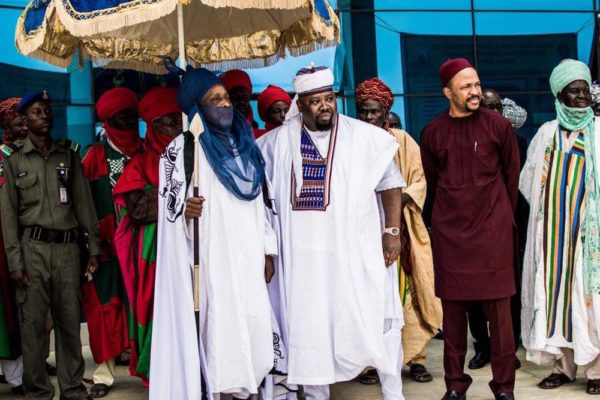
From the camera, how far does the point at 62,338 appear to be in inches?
260

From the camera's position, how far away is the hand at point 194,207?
577cm

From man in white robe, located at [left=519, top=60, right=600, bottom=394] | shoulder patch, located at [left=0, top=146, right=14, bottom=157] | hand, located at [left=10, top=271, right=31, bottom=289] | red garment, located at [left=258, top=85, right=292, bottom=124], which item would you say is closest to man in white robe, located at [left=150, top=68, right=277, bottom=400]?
hand, located at [left=10, top=271, right=31, bottom=289]

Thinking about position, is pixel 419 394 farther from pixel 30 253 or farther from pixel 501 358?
pixel 30 253

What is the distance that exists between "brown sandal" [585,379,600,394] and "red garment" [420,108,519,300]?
1009 mm

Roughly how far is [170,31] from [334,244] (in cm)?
216

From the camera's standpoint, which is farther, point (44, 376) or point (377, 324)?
point (44, 376)

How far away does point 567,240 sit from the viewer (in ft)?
22.0

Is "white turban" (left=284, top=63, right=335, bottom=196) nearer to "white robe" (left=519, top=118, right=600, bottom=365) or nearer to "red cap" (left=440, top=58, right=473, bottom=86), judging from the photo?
"red cap" (left=440, top=58, right=473, bottom=86)

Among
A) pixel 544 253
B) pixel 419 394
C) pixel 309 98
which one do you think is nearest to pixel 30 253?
pixel 309 98

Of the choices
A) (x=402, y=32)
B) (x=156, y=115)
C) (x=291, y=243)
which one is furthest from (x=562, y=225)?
(x=402, y=32)

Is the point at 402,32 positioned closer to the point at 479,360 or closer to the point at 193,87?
the point at 479,360

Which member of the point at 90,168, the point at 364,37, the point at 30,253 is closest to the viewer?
the point at 30,253

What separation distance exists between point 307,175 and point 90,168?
186 centimetres

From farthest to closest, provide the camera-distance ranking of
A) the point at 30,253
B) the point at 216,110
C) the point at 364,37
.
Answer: the point at 364,37 → the point at 30,253 → the point at 216,110
